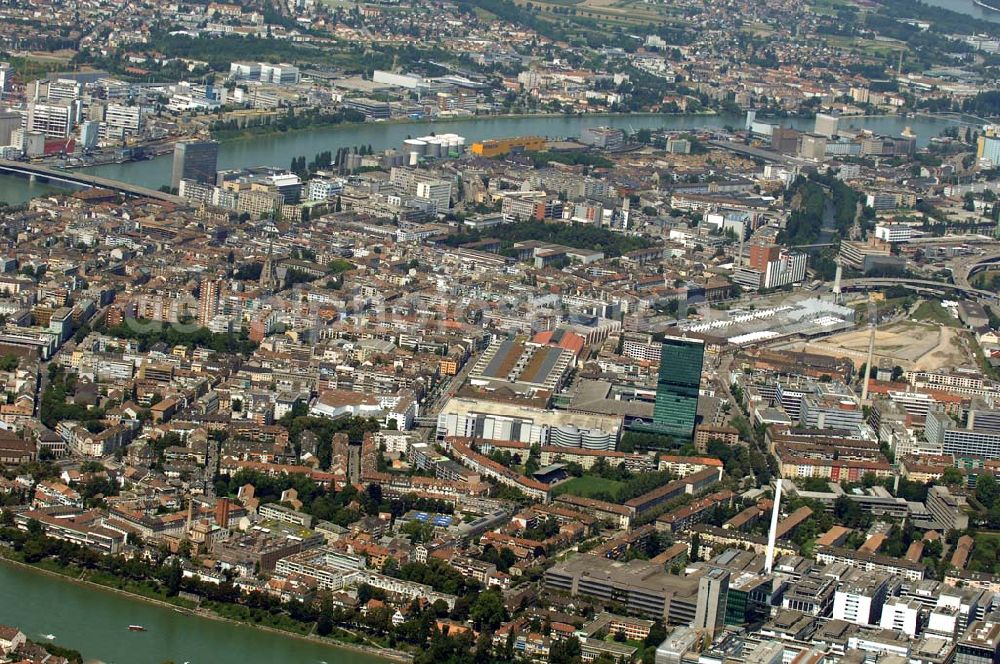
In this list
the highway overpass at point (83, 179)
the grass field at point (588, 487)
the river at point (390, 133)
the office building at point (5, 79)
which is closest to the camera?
the grass field at point (588, 487)

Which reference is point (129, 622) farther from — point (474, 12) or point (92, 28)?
point (474, 12)

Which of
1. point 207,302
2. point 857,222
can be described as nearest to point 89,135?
point 207,302

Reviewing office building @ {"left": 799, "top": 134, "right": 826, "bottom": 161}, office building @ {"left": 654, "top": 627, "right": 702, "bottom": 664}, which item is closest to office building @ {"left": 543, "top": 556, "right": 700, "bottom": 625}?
office building @ {"left": 654, "top": 627, "right": 702, "bottom": 664}

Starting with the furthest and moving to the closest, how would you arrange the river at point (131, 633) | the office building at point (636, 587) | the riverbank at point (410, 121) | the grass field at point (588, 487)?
the riverbank at point (410, 121) → the grass field at point (588, 487) → the office building at point (636, 587) → the river at point (131, 633)

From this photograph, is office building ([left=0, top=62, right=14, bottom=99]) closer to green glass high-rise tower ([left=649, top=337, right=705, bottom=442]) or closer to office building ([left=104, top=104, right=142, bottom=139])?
office building ([left=104, top=104, right=142, bottom=139])

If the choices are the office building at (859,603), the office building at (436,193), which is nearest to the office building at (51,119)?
the office building at (436,193)

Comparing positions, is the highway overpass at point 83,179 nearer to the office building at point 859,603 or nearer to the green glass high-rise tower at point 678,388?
the green glass high-rise tower at point 678,388
